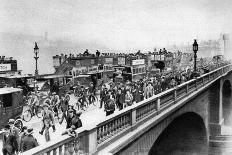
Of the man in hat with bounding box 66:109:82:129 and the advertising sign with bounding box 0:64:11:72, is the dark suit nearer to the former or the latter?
the man in hat with bounding box 66:109:82:129

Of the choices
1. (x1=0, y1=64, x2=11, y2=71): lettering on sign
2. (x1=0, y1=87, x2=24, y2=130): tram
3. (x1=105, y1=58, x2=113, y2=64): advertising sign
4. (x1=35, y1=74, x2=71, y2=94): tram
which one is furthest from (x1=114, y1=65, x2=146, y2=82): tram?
(x1=0, y1=87, x2=24, y2=130): tram

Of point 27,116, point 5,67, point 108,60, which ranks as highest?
point 108,60

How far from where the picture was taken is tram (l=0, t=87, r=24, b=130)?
486 inches

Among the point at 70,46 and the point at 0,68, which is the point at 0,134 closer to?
the point at 0,68

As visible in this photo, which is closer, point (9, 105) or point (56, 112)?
point (9, 105)

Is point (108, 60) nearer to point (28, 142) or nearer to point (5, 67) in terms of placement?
point (5, 67)

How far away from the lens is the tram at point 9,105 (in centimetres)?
1235

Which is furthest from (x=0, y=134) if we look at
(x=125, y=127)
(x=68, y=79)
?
(x=68, y=79)

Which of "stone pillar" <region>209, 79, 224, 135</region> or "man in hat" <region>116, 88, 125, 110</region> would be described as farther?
"stone pillar" <region>209, 79, 224, 135</region>

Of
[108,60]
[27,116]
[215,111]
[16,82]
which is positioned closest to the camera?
[27,116]

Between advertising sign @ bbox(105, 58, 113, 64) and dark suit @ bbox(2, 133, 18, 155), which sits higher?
advertising sign @ bbox(105, 58, 113, 64)

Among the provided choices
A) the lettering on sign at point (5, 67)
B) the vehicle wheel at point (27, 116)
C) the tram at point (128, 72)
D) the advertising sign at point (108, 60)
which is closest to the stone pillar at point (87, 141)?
the vehicle wheel at point (27, 116)

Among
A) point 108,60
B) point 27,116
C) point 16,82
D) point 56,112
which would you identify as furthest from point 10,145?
point 108,60

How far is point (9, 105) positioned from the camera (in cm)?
1281
